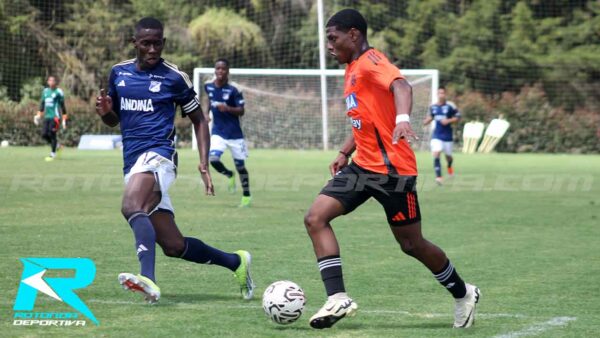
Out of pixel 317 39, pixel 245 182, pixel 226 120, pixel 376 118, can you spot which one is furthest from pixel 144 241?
pixel 317 39

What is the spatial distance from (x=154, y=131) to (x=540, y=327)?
3.28 meters

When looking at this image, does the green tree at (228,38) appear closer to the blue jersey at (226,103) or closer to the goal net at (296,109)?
the goal net at (296,109)

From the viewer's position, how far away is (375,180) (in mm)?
6926

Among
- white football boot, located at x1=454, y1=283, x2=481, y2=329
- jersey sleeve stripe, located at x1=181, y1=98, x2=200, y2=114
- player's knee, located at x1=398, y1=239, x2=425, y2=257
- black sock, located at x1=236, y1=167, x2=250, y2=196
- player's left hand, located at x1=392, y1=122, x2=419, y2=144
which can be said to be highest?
player's left hand, located at x1=392, y1=122, x2=419, y2=144

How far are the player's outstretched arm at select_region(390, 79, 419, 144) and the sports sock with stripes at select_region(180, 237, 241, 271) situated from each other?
2182 millimetres

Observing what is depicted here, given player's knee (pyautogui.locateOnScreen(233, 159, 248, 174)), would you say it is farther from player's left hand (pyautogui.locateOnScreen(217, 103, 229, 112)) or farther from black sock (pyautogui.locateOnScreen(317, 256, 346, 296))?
black sock (pyautogui.locateOnScreen(317, 256, 346, 296))

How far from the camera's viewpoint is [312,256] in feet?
35.3

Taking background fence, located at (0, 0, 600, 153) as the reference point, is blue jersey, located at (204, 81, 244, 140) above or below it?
above

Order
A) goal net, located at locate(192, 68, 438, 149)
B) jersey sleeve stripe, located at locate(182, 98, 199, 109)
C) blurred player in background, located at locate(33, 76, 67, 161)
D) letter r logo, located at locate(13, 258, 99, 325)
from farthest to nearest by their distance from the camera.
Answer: goal net, located at locate(192, 68, 438, 149)
blurred player in background, located at locate(33, 76, 67, 161)
jersey sleeve stripe, located at locate(182, 98, 199, 109)
letter r logo, located at locate(13, 258, 99, 325)

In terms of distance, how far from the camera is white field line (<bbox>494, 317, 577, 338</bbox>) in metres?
6.71

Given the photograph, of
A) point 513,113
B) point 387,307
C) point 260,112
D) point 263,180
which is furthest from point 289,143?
point 387,307

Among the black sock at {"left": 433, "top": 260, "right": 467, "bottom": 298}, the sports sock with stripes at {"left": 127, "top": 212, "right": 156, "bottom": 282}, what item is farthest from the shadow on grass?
Result: the black sock at {"left": 433, "top": 260, "right": 467, "bottom": 298}

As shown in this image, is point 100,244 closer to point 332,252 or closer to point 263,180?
point 332,252

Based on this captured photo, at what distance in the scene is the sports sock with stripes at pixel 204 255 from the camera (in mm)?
8062
